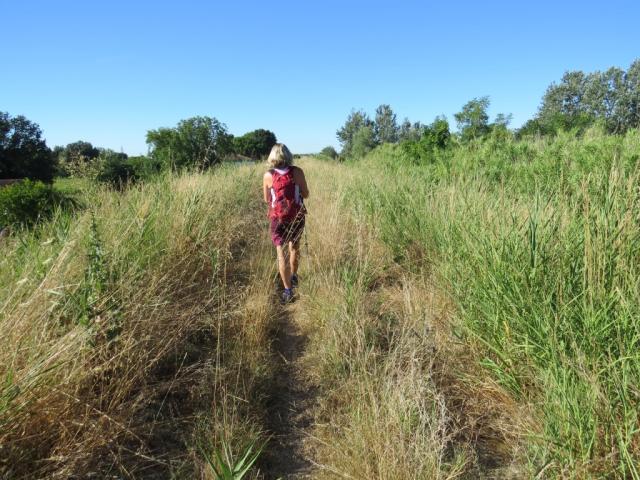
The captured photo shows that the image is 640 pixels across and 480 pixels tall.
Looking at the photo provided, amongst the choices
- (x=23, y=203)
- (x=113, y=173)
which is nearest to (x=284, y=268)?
(x=113, y=173)

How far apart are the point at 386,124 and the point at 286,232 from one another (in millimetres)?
51836

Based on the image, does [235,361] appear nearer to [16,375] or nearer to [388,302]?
[16,375]

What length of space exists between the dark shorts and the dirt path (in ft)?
3.85

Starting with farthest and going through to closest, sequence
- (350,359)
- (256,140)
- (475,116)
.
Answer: (256,140) → (475,116) → (350,359)

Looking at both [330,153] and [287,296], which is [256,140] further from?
[287,296]

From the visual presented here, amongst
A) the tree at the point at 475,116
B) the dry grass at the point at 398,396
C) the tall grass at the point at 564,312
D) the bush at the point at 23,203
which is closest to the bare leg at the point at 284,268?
the dry grass at the point at 398,396

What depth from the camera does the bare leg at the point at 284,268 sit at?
3920mm

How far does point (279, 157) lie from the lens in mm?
3979

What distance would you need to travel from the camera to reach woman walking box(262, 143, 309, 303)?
3.95m

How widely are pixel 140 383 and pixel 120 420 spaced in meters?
0.34

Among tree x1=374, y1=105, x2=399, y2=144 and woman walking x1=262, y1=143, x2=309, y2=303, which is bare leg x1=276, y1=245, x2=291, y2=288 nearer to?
woman walking x1=262, y1=143, x2=309, y2=303

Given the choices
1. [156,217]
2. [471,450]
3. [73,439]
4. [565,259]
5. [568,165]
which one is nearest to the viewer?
[73,439]

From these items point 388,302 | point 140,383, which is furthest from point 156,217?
point 388,302

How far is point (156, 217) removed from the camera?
3.57 m
